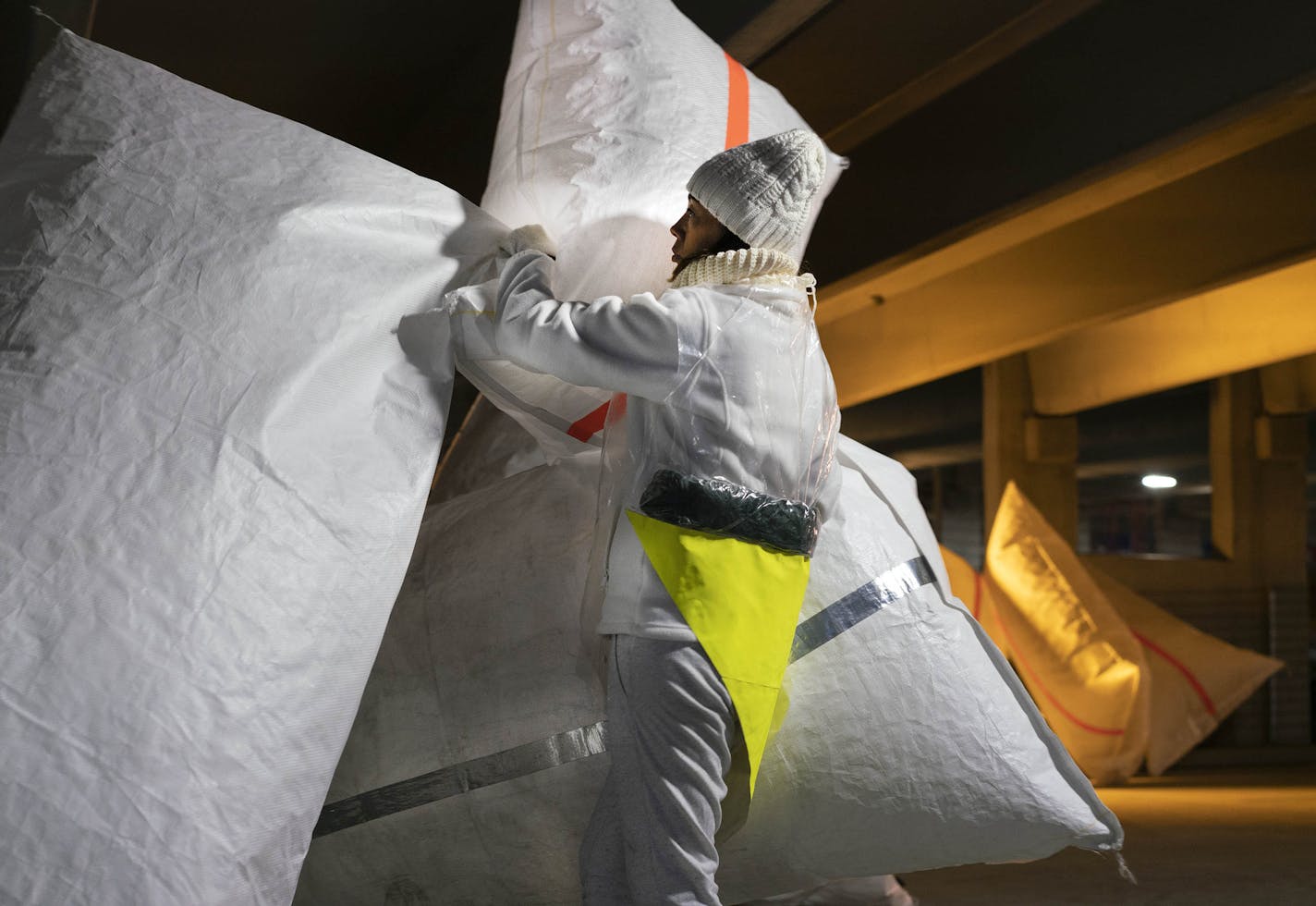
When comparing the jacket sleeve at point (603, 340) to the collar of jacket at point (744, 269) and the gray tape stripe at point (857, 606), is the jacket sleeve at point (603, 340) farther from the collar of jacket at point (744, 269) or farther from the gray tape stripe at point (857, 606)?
the gray tape stripe at point (857, 606)

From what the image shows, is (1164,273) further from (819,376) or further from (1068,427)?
(819,376)

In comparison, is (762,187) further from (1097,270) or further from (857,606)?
(1097,270)

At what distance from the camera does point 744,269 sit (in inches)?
53.1

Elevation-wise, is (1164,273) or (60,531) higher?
(1164,273)

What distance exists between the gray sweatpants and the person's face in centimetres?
45

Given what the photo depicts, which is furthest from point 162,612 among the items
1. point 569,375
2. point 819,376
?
point 819,376

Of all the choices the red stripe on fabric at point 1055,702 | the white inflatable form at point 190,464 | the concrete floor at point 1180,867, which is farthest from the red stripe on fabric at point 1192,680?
the white inflatable form at point 190,464

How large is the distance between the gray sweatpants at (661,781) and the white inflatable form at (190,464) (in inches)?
10.9

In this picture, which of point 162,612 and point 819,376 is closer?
point 162,612

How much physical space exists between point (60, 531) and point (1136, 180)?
259cm

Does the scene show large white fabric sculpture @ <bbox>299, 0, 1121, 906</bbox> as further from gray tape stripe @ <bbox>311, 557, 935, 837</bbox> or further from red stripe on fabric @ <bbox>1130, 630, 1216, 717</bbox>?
red stripe on fabric @ <bbox>1130, 630, 1216, 717</bbox>

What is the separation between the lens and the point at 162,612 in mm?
1096

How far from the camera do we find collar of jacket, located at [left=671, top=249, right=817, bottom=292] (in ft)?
4.42

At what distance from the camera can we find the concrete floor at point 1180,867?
219cm
